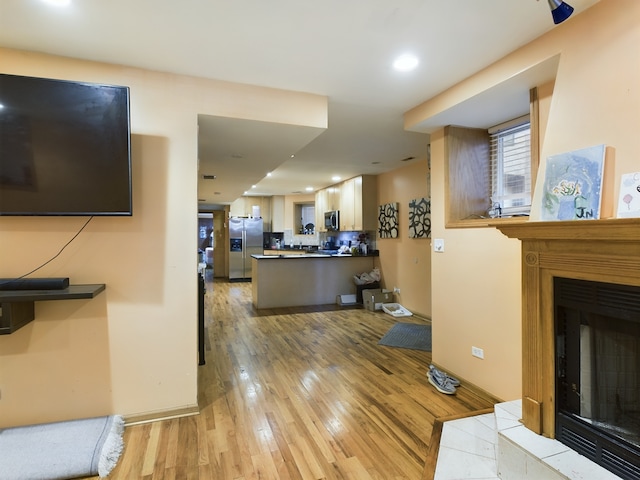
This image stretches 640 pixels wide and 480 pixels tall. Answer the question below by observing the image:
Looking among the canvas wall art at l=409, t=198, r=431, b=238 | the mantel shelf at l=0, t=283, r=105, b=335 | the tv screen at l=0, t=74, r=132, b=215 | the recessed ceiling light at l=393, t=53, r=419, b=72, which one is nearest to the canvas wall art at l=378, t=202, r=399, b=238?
the canvas wall art at l=409, t=198, r=431, b=238

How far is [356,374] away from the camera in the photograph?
10.1ft

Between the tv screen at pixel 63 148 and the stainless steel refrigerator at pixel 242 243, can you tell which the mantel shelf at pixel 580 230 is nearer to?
the tv screen at pixel 63 148

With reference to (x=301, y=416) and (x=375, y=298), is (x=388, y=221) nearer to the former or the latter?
(x=375, y=298)

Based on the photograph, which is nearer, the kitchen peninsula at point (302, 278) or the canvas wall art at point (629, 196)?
the canvas wall art at point (629, 196)

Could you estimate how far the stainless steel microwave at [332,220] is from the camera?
7.12 meters

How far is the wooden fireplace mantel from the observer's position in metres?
1.43

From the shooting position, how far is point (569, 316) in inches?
67.3

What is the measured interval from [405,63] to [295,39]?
785mm

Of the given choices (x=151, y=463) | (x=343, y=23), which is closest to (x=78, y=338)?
(x=151, y=463)

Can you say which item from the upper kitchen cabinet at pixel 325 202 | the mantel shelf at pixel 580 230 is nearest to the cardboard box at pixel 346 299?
the upper kitchen cabinet at pixel 325 202

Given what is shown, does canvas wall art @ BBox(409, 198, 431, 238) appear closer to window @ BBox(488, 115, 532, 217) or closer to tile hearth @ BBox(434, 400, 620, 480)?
window @ BBox(488, 115, 532, 217)

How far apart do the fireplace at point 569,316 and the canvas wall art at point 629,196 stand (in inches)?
6.8

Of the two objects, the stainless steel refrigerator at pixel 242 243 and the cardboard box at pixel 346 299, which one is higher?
the stainless steel refrigerator at pixel 242 243

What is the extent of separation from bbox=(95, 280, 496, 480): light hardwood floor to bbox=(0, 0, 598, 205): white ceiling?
2.23 meters
